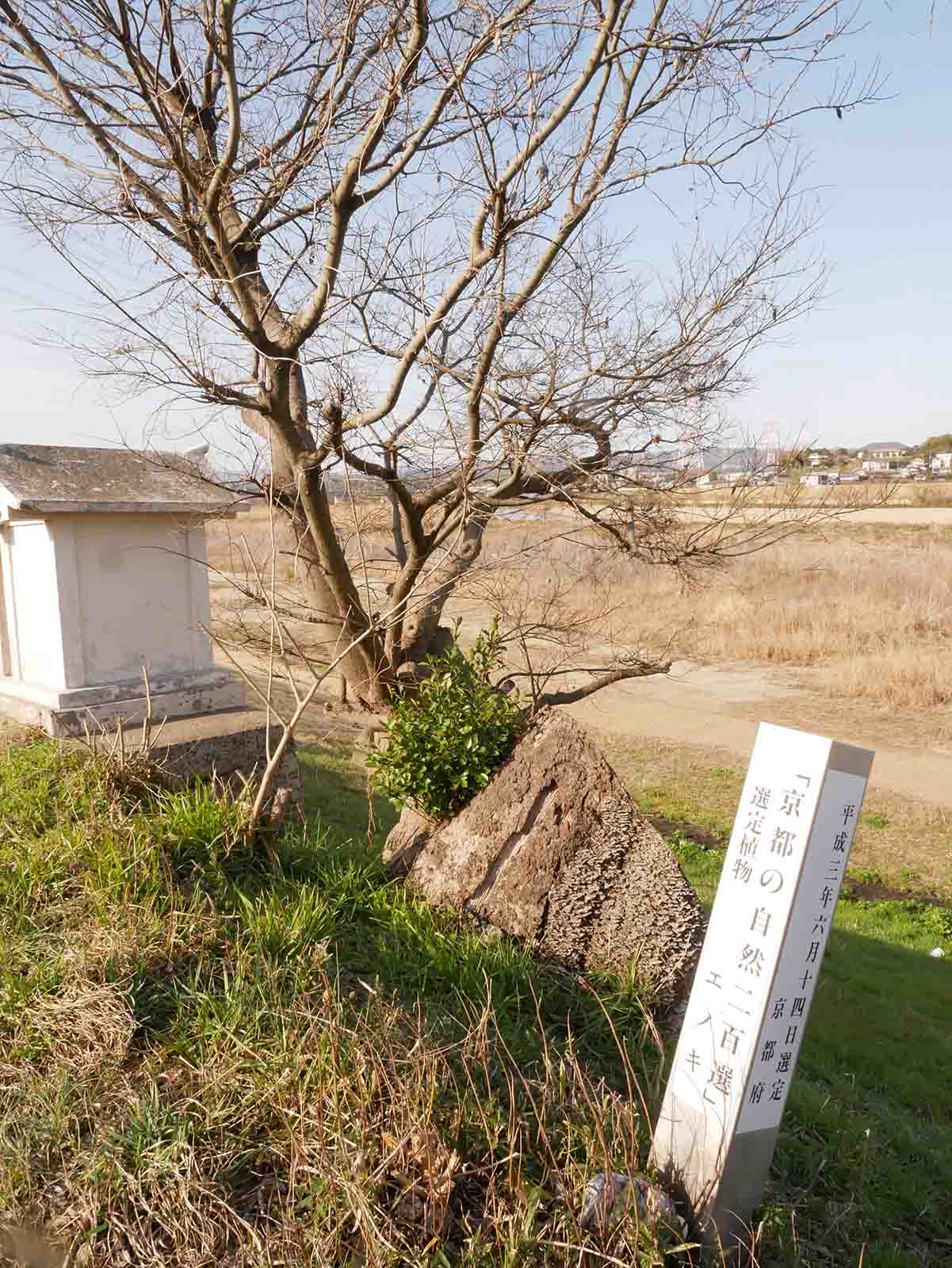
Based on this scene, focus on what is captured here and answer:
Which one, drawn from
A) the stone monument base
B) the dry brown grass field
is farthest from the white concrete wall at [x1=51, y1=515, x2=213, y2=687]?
the dry brown grass field

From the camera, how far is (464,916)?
482 cm

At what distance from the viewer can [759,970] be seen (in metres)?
2.73

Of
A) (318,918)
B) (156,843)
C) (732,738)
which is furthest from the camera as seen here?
(732,738)

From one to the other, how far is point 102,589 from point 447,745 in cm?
381

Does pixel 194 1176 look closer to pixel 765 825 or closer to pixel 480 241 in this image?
pixel 765 825

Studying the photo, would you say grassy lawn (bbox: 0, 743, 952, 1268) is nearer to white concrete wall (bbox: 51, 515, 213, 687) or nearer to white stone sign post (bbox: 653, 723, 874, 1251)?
white stone sign post (bbox: 653, 723, 874, 1251)

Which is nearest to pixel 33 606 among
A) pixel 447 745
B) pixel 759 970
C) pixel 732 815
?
pixel 447 745

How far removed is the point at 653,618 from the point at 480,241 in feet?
50.5

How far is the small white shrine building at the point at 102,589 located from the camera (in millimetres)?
7293

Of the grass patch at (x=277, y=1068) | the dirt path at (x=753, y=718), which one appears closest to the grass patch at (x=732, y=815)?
the dirt path at (x=753, y=718)

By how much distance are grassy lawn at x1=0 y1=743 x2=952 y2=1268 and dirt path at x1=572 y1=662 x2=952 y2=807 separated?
7.10 metres

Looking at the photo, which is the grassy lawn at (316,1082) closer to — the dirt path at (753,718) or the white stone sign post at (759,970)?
the white stone sign post at (759,970)

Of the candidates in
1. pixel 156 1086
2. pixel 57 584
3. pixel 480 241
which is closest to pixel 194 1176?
pixel 156 1086

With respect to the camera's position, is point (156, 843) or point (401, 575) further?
point (401, 575)
